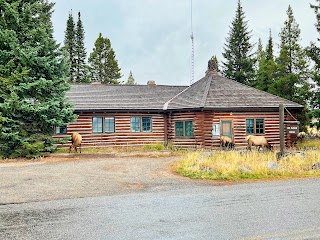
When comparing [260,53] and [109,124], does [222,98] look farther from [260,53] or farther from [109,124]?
[260,53]

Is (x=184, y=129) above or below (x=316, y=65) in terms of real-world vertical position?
below

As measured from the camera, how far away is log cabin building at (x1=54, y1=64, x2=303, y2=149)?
21.4 meters

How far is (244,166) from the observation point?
11883 millimetres

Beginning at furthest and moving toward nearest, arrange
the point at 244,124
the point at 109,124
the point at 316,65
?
1. the point at 316,65
2. the point at 109,124
3. the point at 244,124

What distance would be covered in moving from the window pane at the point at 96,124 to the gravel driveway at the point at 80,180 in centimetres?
740

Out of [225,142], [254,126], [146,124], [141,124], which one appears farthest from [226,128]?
[141,124]

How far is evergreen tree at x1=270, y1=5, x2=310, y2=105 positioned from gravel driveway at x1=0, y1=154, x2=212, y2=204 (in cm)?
1969

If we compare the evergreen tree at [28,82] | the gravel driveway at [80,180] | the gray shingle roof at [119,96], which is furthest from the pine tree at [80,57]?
the gravel driveway at [80,180]

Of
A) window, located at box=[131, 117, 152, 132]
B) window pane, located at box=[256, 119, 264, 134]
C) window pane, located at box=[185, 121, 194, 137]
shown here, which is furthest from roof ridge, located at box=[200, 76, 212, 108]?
window, located at box=[131, 117, 152, 132]

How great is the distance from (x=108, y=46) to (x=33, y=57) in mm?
34657

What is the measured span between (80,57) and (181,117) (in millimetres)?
30969

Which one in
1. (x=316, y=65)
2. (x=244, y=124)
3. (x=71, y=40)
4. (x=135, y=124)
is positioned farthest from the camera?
(x=71, y=40)

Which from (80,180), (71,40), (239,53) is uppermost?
(71,40)

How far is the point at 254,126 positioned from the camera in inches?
866
